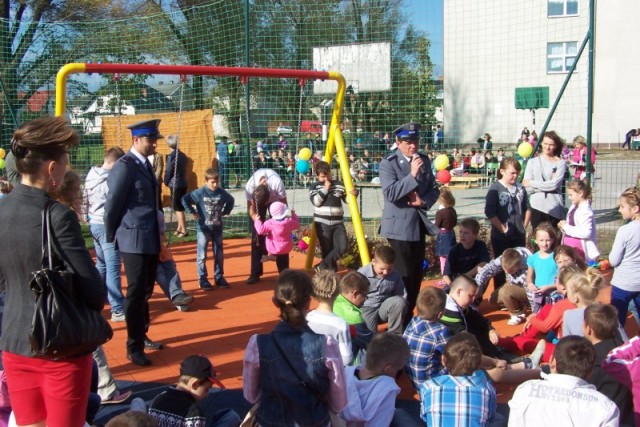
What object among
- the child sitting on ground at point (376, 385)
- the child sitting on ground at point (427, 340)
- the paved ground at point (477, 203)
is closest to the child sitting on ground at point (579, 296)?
the child sitting on ground at point (427, 340)

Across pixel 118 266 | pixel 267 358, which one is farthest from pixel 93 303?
pixel 118 266

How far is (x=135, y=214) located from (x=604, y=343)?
353 centimetres

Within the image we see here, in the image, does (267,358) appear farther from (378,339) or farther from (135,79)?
(135,79)

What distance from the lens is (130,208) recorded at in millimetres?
5754

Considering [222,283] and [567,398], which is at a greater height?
[567,398]

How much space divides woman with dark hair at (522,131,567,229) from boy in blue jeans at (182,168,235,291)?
140 inches

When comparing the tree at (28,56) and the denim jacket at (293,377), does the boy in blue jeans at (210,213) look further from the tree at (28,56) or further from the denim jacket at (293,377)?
the tree at (28,56)

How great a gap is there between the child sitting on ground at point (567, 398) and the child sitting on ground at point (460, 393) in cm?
25

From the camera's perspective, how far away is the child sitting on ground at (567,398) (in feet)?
11.3

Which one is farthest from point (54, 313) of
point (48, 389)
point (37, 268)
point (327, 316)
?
point (327, 316)

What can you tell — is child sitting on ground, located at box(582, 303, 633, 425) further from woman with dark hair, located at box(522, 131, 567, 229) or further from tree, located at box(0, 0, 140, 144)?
tree, located at box(0, 0, 140, 144)

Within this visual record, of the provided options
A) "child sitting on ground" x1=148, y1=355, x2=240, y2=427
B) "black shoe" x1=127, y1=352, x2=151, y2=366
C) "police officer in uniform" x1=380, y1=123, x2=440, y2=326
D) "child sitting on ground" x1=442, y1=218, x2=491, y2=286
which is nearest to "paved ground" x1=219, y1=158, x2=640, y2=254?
"child sitting on ground" x1=442, y1=218, x2=491, y2=286

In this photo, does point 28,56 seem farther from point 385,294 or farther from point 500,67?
point 385,294

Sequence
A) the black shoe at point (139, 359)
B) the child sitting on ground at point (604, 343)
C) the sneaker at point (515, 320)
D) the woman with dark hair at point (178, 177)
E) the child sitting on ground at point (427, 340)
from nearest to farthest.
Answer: the child sitting on ground at point (604, 343) < the child sitting on ground at point (427, 340) < the black shoe at point (139, 359) < the sneaker at point (515, 320) < the woman with dark hair at point (178, 177)
